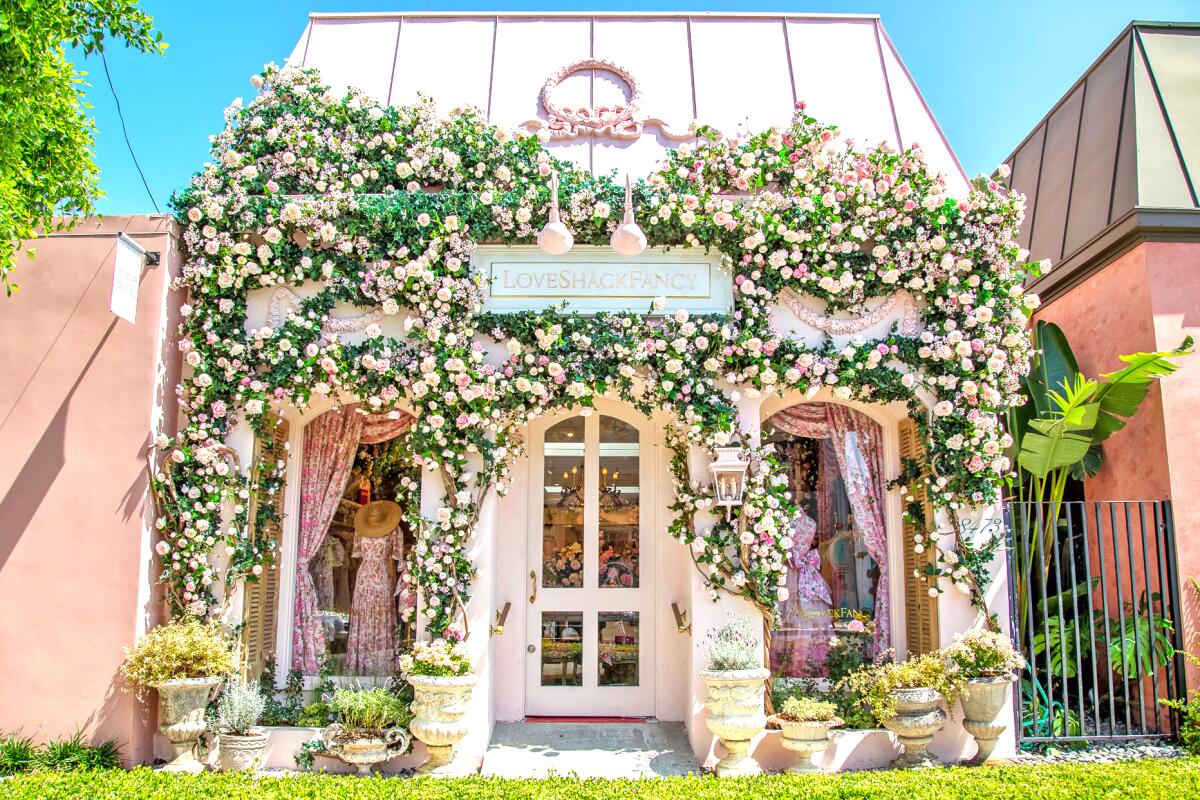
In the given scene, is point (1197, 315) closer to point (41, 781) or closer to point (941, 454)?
point (941, 454)

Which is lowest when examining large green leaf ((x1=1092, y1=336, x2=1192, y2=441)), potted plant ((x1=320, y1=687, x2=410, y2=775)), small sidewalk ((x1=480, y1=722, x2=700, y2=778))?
small sidewalk ((x1=480, y1=722, x2=700, y2=778))

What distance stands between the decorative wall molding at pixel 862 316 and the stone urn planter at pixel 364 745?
174 inches

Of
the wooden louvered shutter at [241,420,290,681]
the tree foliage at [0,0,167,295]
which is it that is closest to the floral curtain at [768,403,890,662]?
the wooden louvered shutter at [241,420,290,681]

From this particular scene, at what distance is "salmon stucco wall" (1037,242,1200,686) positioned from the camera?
22.7 feet

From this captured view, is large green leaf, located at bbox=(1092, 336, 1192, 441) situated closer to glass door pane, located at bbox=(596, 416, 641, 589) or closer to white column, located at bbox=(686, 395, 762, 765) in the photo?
white column, located at bbox=(686, 395, 762, 765)

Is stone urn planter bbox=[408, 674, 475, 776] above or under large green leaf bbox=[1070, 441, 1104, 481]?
under

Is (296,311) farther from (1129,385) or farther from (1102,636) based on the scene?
(1102,636)

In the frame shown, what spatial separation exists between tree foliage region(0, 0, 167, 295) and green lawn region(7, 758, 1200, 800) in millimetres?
3368

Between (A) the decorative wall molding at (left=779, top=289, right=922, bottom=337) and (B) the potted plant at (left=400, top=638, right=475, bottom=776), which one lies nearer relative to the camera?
(B) the potted plant at (left=400, top=638, right=475, bottom=776)

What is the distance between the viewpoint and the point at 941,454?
6.71 metres

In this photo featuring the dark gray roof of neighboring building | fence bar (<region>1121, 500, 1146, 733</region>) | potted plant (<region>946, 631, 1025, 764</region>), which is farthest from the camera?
the dark gray roof of neighboring building

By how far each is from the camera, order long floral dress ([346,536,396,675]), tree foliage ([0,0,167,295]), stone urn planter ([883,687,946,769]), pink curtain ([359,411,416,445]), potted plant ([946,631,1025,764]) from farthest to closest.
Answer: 1. pink curtain ([359,411,416,445])
2. long floral dress ([346,536,396,675])
3. potted plant ([946,631,1025,764])
4. stone urn planter ([883,687,946,769])
5. tree foliage ([0,0,167,295])

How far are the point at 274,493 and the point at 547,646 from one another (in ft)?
8.50

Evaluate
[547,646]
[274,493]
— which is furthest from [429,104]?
[547,646]
